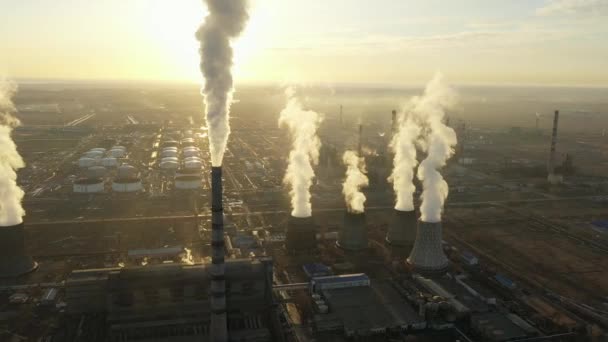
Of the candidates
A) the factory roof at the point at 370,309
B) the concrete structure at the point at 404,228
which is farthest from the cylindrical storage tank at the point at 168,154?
the factory roof at the point at 370,309

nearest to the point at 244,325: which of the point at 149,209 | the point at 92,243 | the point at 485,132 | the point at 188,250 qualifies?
the point at 188,250

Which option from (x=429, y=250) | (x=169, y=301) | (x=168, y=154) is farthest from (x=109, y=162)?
(x=429, y=250)

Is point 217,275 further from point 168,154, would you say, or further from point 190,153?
point 168,154

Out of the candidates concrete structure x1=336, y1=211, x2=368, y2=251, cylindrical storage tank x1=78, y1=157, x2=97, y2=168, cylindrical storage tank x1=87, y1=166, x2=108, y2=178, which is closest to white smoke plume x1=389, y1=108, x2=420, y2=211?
concrete structure x1=336, y1=211, x2=368, y2=251

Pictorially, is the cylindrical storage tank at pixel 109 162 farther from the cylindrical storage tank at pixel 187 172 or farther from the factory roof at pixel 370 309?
the factory roof at pixel 370 309

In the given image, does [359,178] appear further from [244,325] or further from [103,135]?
[103,135]
